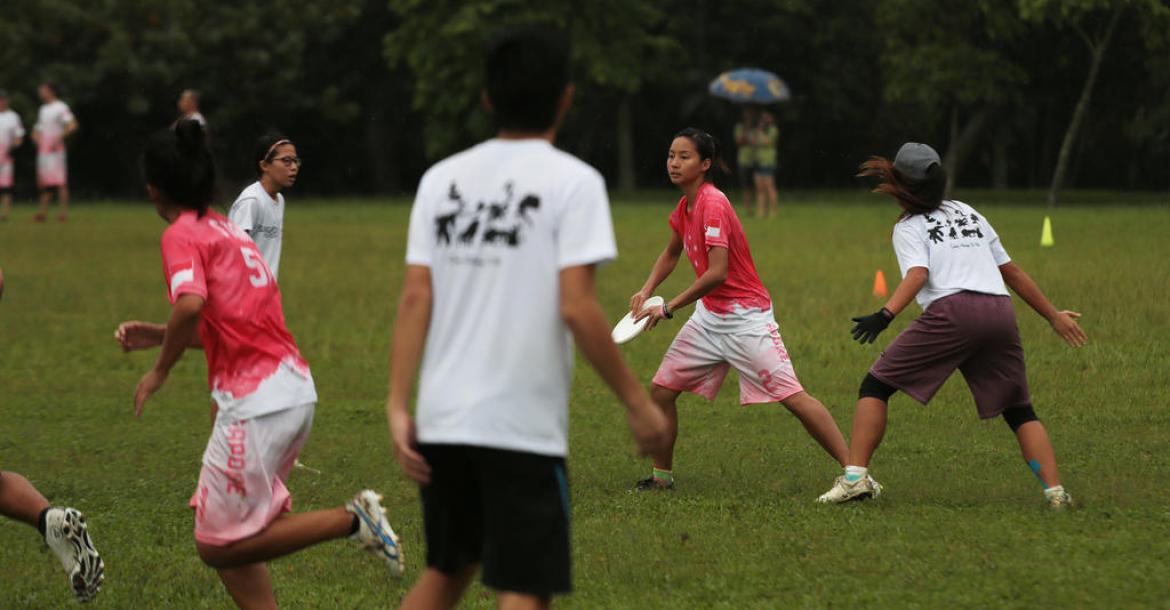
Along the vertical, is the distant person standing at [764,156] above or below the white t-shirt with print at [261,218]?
below

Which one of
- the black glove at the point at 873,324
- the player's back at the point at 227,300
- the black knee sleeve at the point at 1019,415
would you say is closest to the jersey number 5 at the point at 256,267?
the player's back at the point at 227,300

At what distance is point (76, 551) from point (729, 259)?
343 cm

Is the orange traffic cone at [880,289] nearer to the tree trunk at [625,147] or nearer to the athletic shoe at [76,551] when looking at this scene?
the athletic shoe at [76,551]

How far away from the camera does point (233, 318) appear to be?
16.3 ft

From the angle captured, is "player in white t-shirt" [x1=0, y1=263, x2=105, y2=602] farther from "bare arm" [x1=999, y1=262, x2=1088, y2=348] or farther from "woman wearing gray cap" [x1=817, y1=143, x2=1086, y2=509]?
"bare arm" [x1=999, y1=262, x2=1088, y2=348]

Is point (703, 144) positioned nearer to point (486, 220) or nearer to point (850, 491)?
point (850, 491)

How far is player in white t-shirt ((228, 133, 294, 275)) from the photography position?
8.09 meters

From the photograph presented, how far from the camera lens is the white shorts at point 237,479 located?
491 cm

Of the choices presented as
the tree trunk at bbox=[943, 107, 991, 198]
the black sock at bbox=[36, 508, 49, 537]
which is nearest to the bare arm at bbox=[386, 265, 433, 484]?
the black sock at bbox=[36, 508, 49, 537]

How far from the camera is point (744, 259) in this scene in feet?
25.5

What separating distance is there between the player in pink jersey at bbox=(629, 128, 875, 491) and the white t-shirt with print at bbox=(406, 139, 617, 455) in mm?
3609

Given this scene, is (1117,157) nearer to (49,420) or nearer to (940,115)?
(940,115)

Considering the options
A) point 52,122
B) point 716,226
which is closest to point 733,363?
point 716,226

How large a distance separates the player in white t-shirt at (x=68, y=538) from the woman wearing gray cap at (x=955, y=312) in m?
3.30
